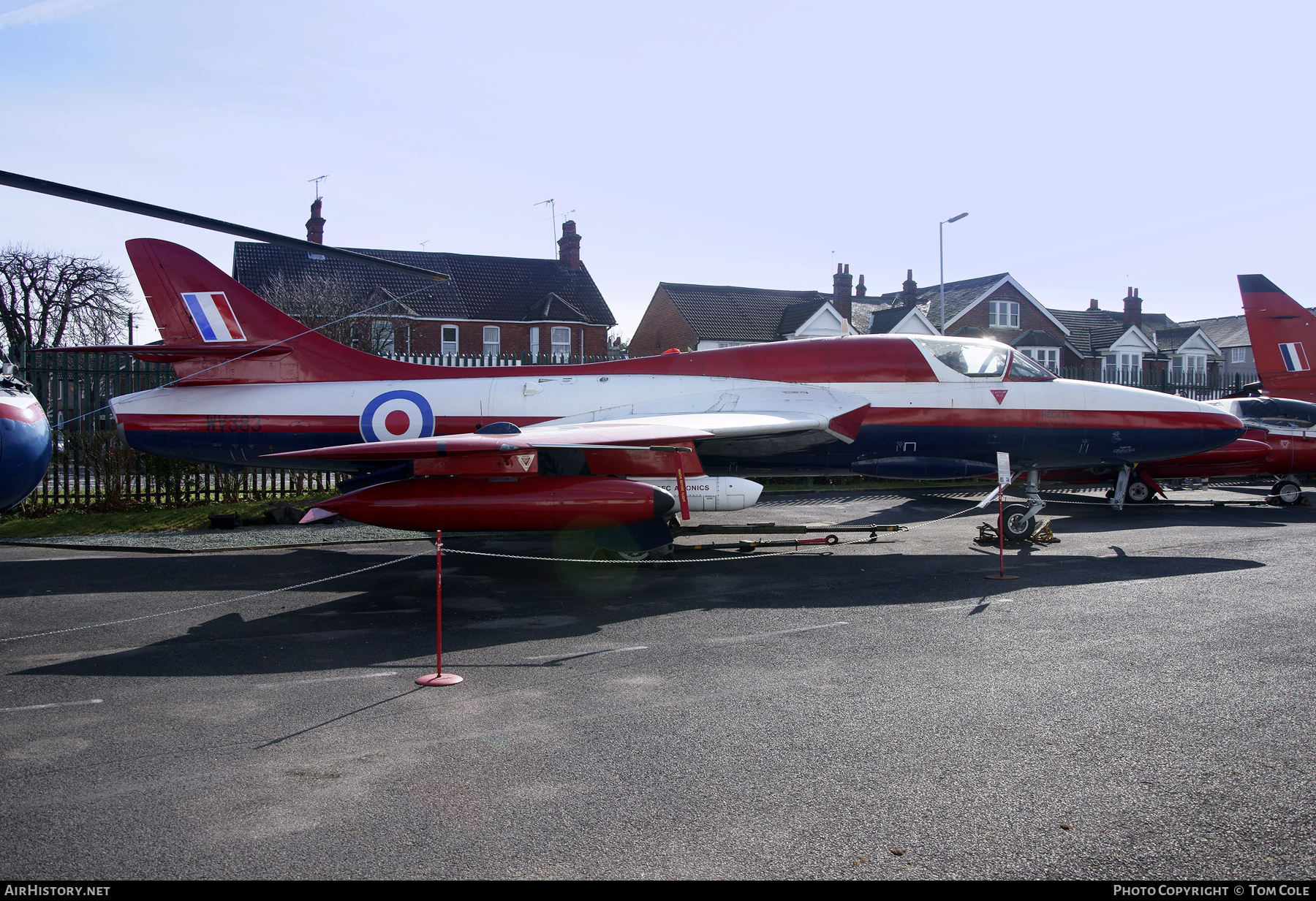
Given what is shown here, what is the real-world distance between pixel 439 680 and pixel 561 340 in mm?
35615

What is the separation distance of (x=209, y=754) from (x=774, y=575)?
609 cm

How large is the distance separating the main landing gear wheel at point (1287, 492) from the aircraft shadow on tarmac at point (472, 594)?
26.8 ft

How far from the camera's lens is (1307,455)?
16047 millimetres

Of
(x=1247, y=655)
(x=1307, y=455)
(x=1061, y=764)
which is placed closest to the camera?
(x=1061, y=764)

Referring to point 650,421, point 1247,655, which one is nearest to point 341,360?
point 650,421

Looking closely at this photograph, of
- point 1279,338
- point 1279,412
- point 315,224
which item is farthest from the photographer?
point 315,224

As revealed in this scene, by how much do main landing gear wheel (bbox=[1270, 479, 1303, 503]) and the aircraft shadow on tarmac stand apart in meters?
8.16

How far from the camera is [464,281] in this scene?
40.7 meters

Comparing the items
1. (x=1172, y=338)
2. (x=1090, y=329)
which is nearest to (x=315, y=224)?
(x=1090, y=329)

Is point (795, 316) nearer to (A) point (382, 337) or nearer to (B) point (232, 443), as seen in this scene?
(A) point (382, 337)

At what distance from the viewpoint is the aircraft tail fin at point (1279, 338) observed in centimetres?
1959

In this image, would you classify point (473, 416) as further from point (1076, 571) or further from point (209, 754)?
point (1076, 571)

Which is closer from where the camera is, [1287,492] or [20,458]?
[20,458]

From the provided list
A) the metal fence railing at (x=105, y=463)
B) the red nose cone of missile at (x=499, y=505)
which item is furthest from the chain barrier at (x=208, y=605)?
the metal fence railing at (x=105, y=463)
